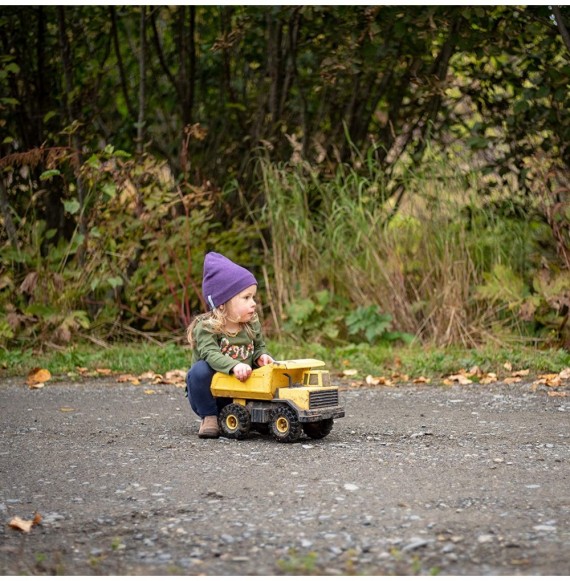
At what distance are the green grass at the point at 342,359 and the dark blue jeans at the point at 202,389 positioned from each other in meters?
2.22

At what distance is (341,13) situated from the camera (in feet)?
29.5

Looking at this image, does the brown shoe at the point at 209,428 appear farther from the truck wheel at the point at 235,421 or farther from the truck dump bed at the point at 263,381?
the truck dump bed at the point at 263,381

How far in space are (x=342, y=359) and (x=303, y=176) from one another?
228cm

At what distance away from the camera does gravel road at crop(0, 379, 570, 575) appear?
3.19 metres

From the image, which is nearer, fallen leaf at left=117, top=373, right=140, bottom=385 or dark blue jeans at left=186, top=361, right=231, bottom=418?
dark blue jeans at left=186, top=361, right=231, bottom=418

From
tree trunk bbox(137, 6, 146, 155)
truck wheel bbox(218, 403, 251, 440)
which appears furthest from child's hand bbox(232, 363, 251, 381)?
tree trunk bbox(137, 6, 146, 155)

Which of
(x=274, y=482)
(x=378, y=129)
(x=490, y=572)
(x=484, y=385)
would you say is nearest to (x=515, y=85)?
(x=378, y=129)

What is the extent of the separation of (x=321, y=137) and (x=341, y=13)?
1.55m

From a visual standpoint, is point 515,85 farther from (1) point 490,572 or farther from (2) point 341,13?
(1) point 490,572

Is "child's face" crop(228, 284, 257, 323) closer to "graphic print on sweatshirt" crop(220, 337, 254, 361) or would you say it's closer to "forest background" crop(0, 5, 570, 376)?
"graphic print on sweatshirt" crop(220, 337, 254, 361)

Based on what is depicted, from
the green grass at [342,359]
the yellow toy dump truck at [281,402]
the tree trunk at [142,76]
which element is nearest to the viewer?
the yellow toy dump truck at [281,402]

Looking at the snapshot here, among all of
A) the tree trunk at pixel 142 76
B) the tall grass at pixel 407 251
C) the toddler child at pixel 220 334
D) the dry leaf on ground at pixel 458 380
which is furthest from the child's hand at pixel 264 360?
the tree trunk at pixel 142 76

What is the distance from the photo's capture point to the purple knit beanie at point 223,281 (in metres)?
5.24

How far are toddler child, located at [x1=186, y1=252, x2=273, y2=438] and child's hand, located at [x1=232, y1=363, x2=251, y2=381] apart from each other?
0.13m
